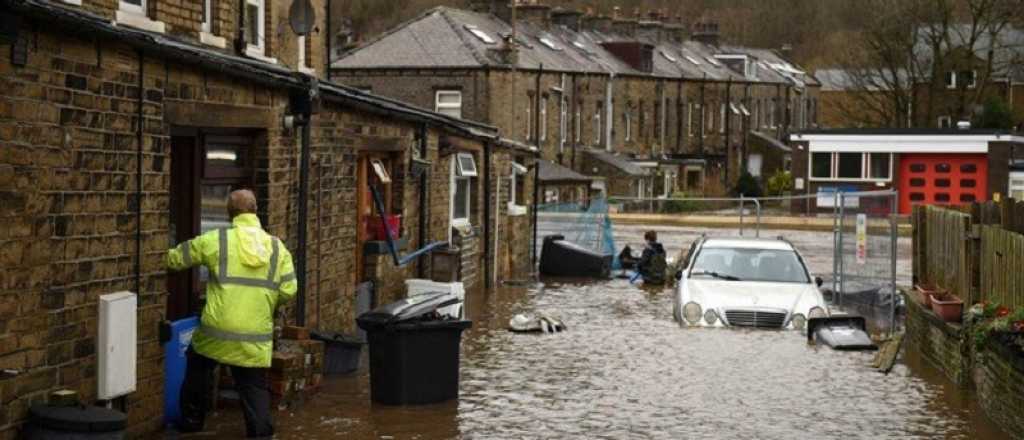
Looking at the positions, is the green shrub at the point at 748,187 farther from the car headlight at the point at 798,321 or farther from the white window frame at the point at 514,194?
the car headlight at the point at 798,321

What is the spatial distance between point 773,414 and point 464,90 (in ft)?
144

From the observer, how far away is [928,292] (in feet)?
59.1

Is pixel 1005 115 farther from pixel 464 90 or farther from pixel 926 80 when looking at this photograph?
pixel 464 90

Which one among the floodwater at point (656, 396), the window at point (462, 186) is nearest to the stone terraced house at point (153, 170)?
the floodwater at point (656, 396)

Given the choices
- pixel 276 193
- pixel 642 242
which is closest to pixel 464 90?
pixel 642 242

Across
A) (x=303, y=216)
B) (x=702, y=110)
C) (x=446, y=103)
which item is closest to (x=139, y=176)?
(x=303, y=216)

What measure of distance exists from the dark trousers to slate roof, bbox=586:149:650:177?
53586mm

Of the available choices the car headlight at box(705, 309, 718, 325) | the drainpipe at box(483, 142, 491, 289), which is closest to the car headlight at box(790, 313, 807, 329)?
the car headlight at box(705, 309, 718, 325)

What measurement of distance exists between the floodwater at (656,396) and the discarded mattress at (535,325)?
238mm

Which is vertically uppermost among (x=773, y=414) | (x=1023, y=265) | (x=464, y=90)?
(x=464, y=90)

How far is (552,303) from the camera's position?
2558 centimetres

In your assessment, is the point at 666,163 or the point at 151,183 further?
the point at 666,163

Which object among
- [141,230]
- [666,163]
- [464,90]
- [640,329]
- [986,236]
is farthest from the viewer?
[666,163]

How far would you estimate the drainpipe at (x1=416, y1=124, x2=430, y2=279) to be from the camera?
23047mm
